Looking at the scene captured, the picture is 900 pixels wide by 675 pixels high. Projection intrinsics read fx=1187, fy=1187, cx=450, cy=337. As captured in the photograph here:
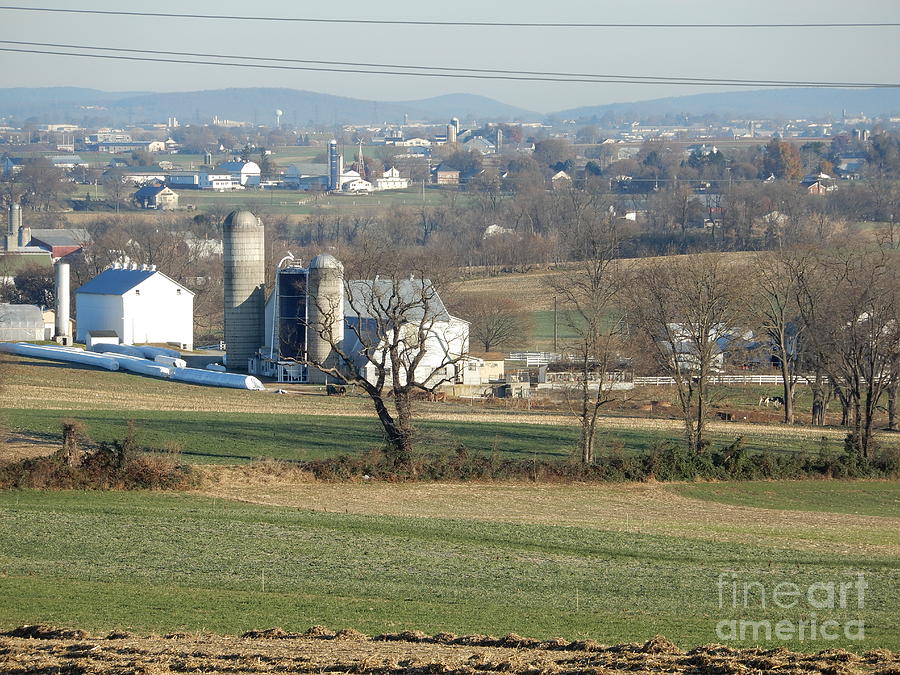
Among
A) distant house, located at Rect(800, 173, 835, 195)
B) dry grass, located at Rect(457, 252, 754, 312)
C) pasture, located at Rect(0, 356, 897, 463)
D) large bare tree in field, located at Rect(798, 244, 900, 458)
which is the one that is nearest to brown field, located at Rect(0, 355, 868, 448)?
pasture, located at Rect(0, 356, 897, 463)

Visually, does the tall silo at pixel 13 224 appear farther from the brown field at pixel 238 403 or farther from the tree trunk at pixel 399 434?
the tree trunk at pixel 399 434

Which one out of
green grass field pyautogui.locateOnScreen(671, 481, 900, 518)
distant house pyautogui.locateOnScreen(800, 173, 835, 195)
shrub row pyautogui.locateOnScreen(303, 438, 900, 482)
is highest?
distant house pyautogui.locateOnScreen(800, 173, 835, 195)

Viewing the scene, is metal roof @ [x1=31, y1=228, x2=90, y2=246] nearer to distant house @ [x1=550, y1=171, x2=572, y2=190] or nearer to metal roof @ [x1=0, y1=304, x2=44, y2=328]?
metal roof @ [x1=0, y1=304, x2=44, y2=328]

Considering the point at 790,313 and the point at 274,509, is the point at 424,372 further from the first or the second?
the point at 274,509

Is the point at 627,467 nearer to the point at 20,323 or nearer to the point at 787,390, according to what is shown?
the point at 787,390

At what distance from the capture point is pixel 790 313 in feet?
200

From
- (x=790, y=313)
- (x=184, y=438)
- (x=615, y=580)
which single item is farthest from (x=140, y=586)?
(x=790, y=313)

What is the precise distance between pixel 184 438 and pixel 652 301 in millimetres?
20792

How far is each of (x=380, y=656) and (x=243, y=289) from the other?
160ft

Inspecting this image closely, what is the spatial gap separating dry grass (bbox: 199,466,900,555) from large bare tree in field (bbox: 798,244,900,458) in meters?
9.45

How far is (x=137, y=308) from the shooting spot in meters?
68.0

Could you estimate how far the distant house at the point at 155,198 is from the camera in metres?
169

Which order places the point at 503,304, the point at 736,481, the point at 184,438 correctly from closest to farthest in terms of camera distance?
1. the point at 736,481
2. the point at 184,438
3. the point at 503,304

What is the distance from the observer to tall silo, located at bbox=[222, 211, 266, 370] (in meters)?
60.7
